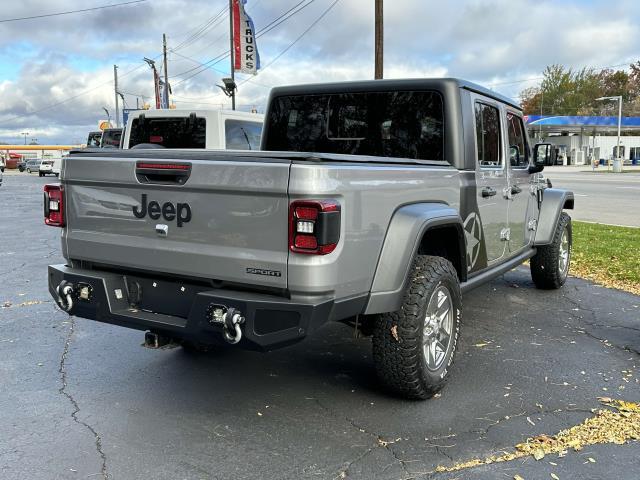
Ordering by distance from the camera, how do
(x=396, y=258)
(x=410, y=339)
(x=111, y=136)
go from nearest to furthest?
1. (x=396, y=258)
2. (x=410, y=339)
3. (x=111, y=136)

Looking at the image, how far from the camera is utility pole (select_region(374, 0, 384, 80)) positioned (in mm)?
16672

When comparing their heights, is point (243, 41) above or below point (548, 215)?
above

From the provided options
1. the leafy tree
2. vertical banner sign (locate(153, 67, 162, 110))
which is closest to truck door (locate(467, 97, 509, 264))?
vertical banner sign (locate(153, 67, 162, 110))

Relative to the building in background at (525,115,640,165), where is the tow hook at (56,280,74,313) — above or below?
below

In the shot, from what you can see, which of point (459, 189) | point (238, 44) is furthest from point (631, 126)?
point (459, 189)

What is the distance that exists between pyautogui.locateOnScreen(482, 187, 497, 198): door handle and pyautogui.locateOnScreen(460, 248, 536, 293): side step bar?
0.62 m

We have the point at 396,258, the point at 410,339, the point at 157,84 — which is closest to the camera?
the point at 396,258

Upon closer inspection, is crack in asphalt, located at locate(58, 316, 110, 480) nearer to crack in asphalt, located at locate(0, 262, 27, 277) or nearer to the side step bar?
the side step bar

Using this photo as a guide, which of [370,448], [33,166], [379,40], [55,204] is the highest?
[379,40]

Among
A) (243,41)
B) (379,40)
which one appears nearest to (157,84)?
(243,41)

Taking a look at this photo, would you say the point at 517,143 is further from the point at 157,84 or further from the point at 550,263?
the point at 157,84

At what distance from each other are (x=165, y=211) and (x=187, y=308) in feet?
1.80

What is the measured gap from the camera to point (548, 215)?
21.1 ft

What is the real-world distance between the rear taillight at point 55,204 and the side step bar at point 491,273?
274cm
